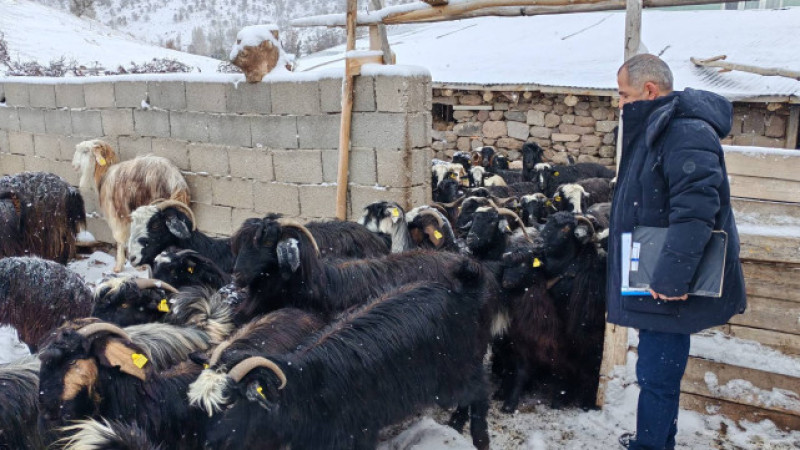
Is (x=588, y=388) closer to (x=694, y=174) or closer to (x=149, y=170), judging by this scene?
(x=694, y=174)

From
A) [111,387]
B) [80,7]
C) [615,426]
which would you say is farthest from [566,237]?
[80,7]

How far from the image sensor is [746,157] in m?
4.06

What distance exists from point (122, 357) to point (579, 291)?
3.21 meters

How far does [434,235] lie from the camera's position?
18.3ft

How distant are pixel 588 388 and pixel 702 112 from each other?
8.08 ft

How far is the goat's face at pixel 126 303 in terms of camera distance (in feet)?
13.9

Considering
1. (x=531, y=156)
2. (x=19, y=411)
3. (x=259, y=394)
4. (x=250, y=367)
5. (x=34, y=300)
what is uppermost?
(x=531, y=156)

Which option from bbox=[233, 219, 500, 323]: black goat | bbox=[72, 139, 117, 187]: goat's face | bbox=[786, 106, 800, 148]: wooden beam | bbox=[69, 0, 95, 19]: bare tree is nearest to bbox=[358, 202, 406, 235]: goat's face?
bbox=[233, 219, 500, 323]: black goat

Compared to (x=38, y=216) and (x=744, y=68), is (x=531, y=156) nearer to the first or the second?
(x=744, y=68)

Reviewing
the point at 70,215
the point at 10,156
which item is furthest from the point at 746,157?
the point at 10,156

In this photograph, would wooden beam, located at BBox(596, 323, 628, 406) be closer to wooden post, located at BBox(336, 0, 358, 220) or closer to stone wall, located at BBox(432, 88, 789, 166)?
wooden post, located at BBox(336, 0, 358, 220)

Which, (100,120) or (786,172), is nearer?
(786,172)

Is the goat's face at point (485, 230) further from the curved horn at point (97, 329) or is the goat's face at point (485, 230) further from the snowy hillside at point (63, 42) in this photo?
the snowy hillside at point (63, 42)

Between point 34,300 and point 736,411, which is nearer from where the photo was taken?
point 736,411
